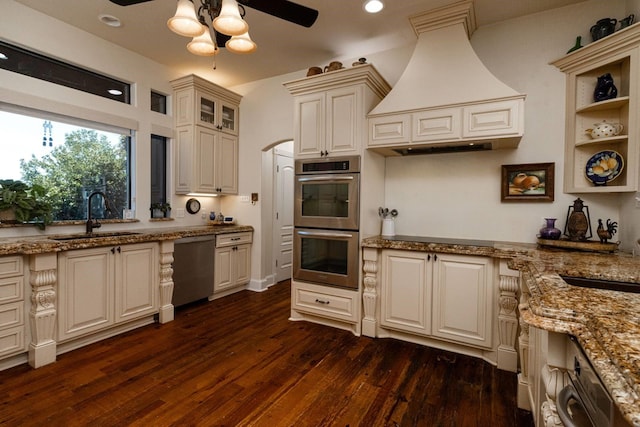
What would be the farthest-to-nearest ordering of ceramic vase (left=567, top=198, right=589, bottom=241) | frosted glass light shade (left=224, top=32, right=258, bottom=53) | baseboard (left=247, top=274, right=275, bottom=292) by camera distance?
1. baseboard (left=247, top=274, right=275, bottom=292)
2. ceramic vase (left=567, top=198, right=589, bottom=241)
3. frosted glass light shade (left=224, top=32, right=258, bottom=53)

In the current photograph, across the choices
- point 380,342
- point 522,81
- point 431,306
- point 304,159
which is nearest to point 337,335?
point 380,342

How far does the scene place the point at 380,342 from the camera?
281 cm

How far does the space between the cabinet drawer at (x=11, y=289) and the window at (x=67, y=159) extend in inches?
Answer: 35.0

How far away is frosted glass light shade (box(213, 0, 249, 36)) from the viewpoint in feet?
5.67

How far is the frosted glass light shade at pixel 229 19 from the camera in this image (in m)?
1.73

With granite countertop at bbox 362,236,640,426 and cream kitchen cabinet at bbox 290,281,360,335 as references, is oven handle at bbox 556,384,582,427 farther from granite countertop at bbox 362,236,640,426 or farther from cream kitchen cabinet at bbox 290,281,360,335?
cream kitchen cabinet at bbox 290,281,360,335

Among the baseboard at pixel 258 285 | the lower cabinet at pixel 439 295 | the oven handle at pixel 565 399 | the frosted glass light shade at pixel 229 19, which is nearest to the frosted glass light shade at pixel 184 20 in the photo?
the frosted glass light shade at pixel 229 19

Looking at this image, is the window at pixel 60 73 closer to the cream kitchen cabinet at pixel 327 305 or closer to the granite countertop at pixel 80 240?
the granite countertop at pixel 80 240

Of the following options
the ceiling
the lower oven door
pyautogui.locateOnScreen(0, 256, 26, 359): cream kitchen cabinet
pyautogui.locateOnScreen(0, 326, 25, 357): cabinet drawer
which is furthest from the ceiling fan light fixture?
pyautogui.locateOnScreen(0, 326, 25, 357): cabinet drawer

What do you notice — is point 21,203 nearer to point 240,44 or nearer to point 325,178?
point 240,44

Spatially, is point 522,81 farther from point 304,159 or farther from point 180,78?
point 180,78

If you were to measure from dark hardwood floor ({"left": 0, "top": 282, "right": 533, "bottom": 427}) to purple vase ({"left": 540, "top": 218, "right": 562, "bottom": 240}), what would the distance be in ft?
3.73

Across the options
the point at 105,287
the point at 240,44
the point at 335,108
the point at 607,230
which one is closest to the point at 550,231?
the point at 607,230

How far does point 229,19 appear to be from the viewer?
173 cm
